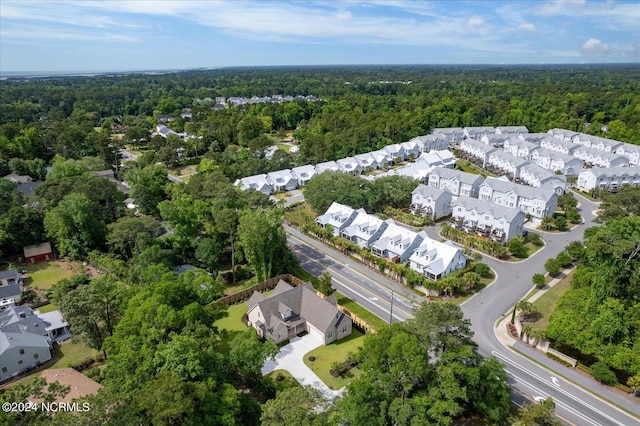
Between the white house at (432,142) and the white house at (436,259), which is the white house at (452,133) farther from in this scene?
the white house at (436,259)

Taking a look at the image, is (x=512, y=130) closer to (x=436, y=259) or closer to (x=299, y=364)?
(x=436, y=259)

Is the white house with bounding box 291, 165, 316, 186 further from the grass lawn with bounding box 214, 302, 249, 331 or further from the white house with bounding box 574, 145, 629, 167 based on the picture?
the white house with bounding box 574, 145, 629, 167

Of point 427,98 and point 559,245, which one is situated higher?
point 427,98

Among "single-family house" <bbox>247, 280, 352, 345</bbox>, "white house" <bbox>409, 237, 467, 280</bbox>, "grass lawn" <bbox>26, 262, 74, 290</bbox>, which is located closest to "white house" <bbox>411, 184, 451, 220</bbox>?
"white house" <bbox>409, 237, 467, 280</bbox>

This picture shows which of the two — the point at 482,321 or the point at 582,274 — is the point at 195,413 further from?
the point at 582,274

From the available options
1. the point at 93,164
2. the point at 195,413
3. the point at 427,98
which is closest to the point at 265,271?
the point at 195,413
